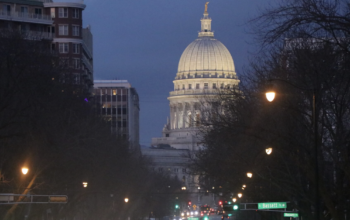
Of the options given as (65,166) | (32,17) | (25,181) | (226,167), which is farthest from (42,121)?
(32,17)

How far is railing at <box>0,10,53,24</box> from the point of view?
104m

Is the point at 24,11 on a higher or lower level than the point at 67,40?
higher

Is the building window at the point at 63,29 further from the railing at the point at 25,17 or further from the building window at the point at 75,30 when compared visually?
the railing at the point at 25,17

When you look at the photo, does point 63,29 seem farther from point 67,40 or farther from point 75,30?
point 75,30

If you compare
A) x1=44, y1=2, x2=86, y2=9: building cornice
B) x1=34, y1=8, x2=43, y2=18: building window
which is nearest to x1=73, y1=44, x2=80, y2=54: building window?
x1=44, y1=2, x2=86, y2=9: building cornice

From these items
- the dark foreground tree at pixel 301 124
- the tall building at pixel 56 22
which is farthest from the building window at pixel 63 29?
the dark foreground tree at pixel 301 124

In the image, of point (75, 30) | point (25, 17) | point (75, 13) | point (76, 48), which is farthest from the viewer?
point (76, 48)

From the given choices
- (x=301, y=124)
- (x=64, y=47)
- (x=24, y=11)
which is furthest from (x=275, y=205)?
(x=64, y=47)

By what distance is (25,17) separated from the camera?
10781 centimetres

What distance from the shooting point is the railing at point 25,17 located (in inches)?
4099

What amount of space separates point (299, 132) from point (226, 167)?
17482 mm

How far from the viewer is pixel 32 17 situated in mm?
109625

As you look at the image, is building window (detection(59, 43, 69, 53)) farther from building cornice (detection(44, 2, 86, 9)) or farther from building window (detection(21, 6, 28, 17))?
building window (detection(21, 6, 28, 17))

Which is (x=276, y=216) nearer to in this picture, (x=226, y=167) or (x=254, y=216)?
(x=226, y=167)
